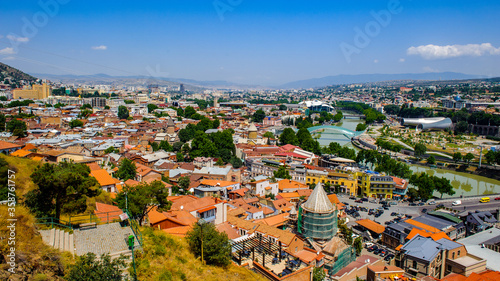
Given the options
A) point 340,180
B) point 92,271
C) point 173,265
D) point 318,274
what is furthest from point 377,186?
Answer: point 92,271

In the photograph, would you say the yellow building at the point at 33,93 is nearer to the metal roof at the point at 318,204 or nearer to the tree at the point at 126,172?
the tree at the point at 126,172

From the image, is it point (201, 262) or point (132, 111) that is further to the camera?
point (132, 111)

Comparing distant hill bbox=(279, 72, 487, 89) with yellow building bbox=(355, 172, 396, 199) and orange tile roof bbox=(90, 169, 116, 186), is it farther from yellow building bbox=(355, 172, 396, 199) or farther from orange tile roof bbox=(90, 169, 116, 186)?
orange tile roof bbox=(90, 169, 116, 186)

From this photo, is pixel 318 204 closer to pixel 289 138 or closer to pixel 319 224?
pixel 319 224

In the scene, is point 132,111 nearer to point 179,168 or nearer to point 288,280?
point 179,168

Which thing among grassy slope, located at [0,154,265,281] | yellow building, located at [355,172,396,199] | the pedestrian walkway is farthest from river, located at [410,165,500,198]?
the pedestrian walkway

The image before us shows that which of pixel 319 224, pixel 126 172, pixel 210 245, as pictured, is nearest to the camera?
pixel 210 245

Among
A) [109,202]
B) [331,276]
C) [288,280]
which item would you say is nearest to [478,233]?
[331,276]

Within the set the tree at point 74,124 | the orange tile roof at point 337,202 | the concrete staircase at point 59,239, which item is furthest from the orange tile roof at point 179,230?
the tree at point 74,124
